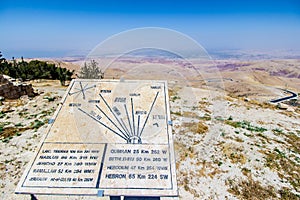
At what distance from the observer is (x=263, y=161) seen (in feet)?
31.1

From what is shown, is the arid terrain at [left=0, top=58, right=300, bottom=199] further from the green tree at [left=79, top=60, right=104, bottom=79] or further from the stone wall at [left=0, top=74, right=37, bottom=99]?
the green tree at [left=79, top=60, right=104, bottom=79]

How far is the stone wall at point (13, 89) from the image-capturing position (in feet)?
59.6

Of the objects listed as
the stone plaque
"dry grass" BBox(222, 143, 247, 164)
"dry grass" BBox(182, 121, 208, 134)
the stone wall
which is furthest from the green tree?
"dry grass" BBox(222, 143, 247, 164)

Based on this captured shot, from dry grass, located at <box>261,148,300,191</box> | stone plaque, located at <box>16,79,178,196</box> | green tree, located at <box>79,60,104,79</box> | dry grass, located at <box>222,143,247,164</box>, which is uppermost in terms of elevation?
green tree, located at <box>79,60,104,79</box>

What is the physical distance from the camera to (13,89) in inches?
731

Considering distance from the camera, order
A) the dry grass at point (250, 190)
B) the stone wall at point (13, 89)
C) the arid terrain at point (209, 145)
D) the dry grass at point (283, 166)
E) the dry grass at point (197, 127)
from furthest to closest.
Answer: the stone wall at point (13, 89) < the dry grass at point (197, 127) < the dry grass at point (283, 166) < the arid terrain at point (209, 145) < the dry grass at point (250, 190)

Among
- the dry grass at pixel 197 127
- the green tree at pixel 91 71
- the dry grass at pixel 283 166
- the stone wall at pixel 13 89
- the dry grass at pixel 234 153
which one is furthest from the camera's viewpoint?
the green tree at pixel 91 71

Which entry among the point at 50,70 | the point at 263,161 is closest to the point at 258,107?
the point at 263,161

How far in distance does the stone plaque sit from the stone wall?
13652mm

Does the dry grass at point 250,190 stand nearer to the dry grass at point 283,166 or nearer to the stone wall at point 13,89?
the dry grass at point 283,166

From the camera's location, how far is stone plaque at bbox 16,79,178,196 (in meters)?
5.16

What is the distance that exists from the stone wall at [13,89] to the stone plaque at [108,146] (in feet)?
44.8

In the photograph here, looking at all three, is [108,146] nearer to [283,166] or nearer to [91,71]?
[283,166]

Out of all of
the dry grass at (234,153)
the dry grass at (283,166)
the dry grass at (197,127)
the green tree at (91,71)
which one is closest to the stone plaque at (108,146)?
the dry grass at (234,153)
